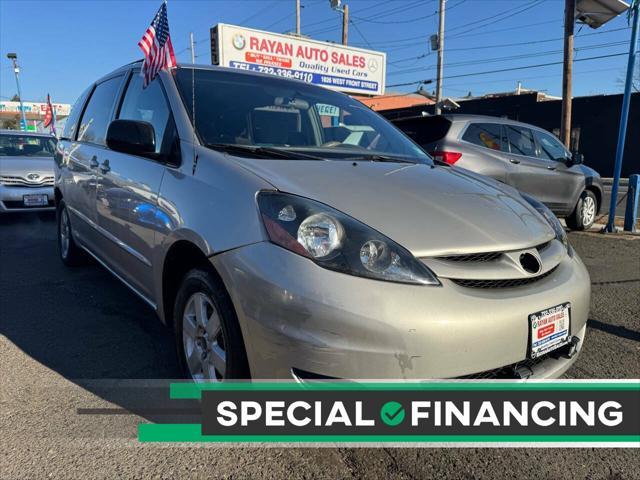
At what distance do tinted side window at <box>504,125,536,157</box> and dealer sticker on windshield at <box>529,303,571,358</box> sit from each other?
5.32m

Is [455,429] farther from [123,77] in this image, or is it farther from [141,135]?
[123,77]

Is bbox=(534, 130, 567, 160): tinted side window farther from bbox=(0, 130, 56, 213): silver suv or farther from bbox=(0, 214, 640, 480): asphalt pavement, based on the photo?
bbox=(0, 130, 56, 213): silver suv

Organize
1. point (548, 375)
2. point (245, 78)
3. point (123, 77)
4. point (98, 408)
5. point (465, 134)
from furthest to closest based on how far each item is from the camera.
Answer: point (465, 134), point (123, 77), point (245, 78), point (98, 408), point (548, 375)

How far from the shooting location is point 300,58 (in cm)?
1811

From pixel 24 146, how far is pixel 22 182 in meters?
1.60

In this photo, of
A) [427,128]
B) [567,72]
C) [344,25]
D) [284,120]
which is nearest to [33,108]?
[344,25]

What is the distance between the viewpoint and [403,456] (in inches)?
82.0

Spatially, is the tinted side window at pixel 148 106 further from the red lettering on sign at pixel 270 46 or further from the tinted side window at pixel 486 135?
the red lettering on sign at pixel 270 46

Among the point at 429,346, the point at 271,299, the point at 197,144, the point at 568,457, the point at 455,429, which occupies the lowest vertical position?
the point at 568,457

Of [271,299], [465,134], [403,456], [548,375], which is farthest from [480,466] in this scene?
[465,134]

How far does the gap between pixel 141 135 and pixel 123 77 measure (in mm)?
1423

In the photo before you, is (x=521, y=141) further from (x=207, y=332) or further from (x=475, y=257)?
(x=207, y=332)

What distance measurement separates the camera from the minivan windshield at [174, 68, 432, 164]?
2701 mm

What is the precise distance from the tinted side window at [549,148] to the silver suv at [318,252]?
4.87 m
